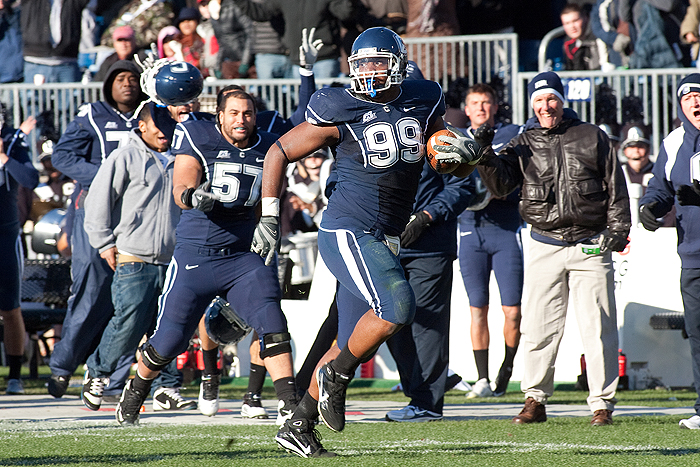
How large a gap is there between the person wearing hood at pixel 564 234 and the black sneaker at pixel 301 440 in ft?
6.29

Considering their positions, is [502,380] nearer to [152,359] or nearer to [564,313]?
[564,313]

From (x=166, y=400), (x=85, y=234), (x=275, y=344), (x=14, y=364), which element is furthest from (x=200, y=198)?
(x=14, y=364)

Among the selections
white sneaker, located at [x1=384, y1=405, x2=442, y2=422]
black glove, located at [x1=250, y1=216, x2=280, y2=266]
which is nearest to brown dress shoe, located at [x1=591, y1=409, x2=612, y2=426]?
white sneaker, located at [x1=384, y1=405, x2=442, y2=422]

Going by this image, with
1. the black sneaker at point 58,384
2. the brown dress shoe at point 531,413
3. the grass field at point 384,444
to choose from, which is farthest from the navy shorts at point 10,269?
the brown dress shoe at point 531,413

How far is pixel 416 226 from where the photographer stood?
21.4 feet

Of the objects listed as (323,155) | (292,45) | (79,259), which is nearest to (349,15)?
(292,45)

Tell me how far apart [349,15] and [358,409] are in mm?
5730

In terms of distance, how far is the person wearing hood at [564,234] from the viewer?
6398 mm

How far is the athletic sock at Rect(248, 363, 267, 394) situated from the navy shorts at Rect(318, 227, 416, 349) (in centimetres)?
220

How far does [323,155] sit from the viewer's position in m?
11.3

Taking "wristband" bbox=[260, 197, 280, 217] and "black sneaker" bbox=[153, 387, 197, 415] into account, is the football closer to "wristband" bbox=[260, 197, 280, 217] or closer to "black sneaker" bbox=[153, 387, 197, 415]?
"wristband" bbox=[260, 197, 280, 217]

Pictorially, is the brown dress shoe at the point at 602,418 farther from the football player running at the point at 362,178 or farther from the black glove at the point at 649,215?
the football player running at the point at 362,178

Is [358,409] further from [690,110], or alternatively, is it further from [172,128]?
[690,110]

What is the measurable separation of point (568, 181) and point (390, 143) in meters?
2.01
